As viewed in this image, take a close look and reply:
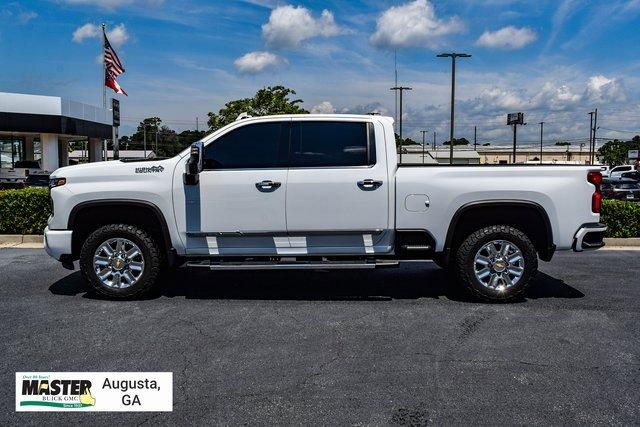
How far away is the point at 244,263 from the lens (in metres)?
6.02

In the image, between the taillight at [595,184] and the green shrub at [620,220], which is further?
the green shrub at [620,220]

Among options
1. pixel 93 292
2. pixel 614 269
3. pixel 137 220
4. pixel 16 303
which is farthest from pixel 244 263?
pixel 614 269

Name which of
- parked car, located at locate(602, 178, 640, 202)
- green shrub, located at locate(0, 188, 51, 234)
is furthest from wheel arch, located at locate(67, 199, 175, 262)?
parked car, located at locate(602, 178, 640, 202)

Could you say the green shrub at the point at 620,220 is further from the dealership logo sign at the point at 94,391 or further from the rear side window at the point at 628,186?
the rear side window at the point at 628,186

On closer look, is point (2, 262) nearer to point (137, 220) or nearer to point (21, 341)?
point (137, 220)

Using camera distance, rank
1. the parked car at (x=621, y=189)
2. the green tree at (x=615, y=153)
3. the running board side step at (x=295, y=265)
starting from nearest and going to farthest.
→ the running board side step at (x=295, y=265) → the parked car at (x=621, y=189) → the green tree at (x=615, y=153)

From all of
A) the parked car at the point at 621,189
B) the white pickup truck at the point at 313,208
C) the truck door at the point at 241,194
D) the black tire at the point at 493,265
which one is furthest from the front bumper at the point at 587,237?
the parked car at the point at 621,189

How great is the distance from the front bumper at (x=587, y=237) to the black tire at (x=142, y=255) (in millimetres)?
4645

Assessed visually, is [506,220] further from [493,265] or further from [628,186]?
[628,186]

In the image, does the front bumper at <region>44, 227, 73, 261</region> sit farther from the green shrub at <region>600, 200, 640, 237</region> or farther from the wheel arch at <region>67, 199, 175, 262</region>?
the green shrub at <region>600, 200, 640, 237</region>

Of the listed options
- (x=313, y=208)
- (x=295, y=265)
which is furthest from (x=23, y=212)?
(x=313, y=208)

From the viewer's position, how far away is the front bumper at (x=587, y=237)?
6.08m

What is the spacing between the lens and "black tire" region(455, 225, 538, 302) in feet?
19.8

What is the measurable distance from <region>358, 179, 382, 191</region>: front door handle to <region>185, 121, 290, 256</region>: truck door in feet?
2.76
